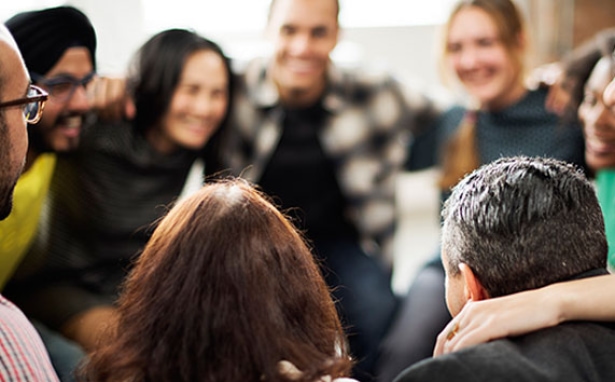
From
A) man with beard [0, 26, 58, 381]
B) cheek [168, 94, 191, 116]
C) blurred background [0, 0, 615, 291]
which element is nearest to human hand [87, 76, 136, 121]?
cheek [168, 94, 191, 116]

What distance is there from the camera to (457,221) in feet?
4.02

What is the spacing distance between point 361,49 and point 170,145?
2331mm

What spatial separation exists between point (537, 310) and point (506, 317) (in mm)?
45

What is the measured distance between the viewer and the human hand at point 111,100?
221 cm

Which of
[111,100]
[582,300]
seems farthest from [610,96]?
[111,100]

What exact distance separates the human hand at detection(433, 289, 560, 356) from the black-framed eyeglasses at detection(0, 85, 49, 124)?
82 centimetres

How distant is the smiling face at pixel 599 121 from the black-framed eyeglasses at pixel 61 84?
1.34m

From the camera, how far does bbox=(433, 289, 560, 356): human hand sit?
43.9 inches

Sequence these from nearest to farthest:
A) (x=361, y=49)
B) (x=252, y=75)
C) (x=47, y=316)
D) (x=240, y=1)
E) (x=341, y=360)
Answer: (x=341, y=360), (x=47, y=316), (x=252, y=75), (x=240, y=1), (x=361, y=49)

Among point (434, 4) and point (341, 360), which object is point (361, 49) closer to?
point (434, 4)

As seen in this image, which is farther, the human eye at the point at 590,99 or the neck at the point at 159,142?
the neck at the point at 159,142

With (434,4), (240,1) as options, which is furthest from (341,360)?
(434,4)

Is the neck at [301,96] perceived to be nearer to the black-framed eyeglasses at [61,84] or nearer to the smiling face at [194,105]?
the smiling face at [194,105]

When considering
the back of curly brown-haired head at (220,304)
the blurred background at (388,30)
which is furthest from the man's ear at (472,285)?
the blurred background at (388,30)
